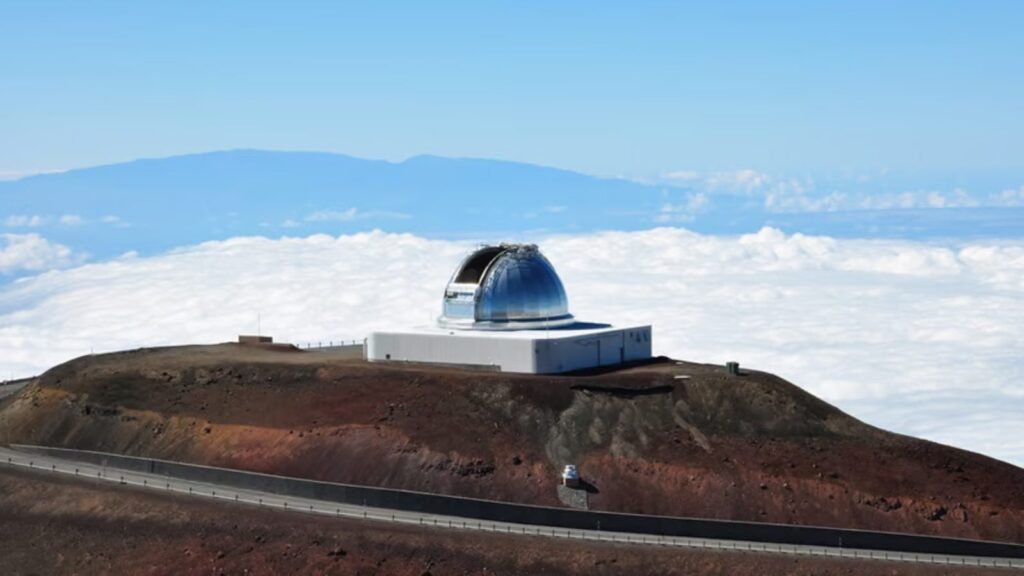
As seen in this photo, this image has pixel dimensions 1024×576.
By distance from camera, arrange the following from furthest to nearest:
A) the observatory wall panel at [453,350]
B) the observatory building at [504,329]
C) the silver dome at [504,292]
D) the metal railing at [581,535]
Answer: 1. the silver dome at [504,292]
2. the observatory building at [504,329]
3. the observatory wall panel at [453,350]
4. the metal railing at [581,535]

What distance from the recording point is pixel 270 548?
2514 inches

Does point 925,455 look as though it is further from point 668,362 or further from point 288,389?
point 288,389

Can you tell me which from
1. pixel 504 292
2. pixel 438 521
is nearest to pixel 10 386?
pixel 504 292

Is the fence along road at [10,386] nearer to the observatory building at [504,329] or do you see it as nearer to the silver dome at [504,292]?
the observatory building at [504,329]

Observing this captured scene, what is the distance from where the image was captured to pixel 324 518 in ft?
217

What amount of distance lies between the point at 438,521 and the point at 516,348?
1444cm

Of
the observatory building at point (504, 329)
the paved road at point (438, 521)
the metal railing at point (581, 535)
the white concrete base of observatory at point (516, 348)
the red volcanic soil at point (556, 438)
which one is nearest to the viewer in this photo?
the metal railing at point (581, 535)

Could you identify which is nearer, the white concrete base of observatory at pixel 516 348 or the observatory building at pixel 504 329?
the white concrete base of observatory at pixel 516 348

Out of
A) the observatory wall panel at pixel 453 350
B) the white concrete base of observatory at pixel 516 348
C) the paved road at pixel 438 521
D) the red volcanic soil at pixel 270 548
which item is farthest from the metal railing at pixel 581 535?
the white concrete base of observatory at pixel 516 348

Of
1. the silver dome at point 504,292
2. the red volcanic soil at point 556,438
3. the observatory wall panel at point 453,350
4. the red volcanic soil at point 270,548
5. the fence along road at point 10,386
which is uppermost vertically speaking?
the silver dome at point 504,292

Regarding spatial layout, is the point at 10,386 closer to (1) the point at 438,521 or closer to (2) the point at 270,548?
(2) the point at 270,548

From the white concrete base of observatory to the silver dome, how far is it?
0.82 meters

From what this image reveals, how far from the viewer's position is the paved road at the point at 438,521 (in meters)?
62.6

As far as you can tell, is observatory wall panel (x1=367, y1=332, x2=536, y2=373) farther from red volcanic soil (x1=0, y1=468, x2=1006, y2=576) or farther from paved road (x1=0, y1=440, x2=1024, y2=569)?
red volcanic soil (x1=0, y1=468, x2=1006, y2=576)
